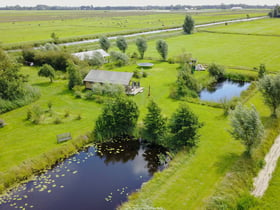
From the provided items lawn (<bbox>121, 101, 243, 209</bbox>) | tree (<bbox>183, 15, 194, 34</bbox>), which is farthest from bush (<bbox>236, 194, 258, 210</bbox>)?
tree (<bbox>183, 15, 194, 34</bbox>)

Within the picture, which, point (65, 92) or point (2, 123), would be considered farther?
point (65, 92)

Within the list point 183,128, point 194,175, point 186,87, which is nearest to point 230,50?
point 186,87

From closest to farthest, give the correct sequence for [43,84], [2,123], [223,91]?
[2,123], [223,91], [43,84]

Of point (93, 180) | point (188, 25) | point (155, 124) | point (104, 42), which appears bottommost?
point (93, 180)

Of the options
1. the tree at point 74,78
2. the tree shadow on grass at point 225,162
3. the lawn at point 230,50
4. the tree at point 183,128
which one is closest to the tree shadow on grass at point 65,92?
the tree at point 74,78

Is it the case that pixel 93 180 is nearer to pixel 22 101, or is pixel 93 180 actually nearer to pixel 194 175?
pixel 194 175

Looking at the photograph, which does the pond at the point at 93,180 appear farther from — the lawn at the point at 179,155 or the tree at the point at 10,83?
the tree at the point at 10,83

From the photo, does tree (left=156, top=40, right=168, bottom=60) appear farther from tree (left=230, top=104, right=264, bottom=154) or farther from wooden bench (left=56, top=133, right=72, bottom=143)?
tree (left=230, top=104, right=264, bottom=154)

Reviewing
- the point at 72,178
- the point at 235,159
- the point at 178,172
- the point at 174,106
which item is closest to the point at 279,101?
the point at 235,159
